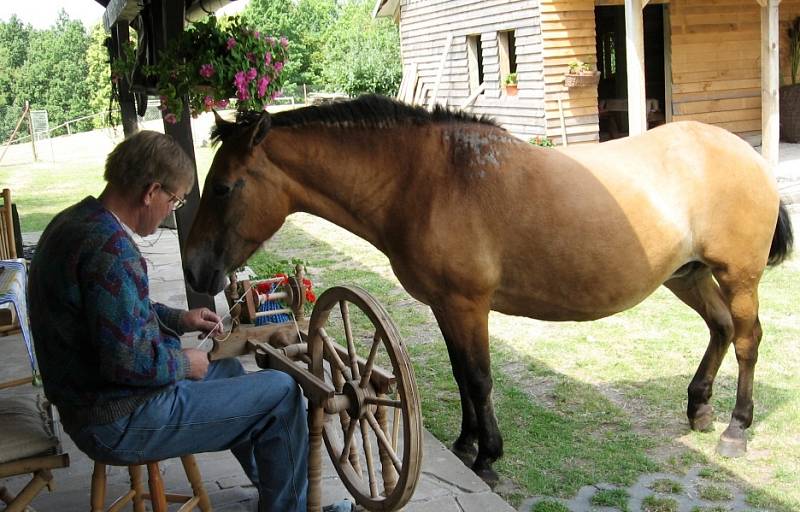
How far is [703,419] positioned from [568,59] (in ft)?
34.7

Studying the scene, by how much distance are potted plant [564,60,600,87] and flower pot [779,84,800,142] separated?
120 inches

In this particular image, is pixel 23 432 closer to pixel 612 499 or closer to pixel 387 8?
pixel 612 499

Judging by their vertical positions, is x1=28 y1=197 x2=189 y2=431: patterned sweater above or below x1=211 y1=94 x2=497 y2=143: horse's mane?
below

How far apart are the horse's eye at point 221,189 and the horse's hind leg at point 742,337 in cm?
231

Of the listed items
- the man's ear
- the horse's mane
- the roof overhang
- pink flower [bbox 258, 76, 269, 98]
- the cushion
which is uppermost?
the roof overhang

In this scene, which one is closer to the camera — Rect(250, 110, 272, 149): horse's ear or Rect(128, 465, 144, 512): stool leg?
Rect(128, 465, 144, 512): stool leg

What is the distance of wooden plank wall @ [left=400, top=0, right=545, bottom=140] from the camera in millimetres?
13891

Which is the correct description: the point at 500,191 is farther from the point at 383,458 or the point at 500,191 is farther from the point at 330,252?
the point at 330,252

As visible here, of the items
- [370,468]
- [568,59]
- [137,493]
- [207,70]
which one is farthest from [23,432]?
[568,59]

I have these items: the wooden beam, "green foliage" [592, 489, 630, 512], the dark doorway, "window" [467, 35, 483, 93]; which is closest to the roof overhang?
"window" [467, 35, 483, 93]

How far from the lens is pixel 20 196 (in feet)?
47.6

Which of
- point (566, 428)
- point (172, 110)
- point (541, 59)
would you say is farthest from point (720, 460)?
point (541, 59)

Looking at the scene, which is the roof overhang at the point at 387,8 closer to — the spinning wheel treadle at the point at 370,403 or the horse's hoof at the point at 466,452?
the horse's hoof at the point at 466,452

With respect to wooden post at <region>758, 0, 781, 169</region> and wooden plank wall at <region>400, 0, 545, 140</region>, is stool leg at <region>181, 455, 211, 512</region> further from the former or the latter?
wooden plank wall at <region>400, 0, 545, 140</region>
